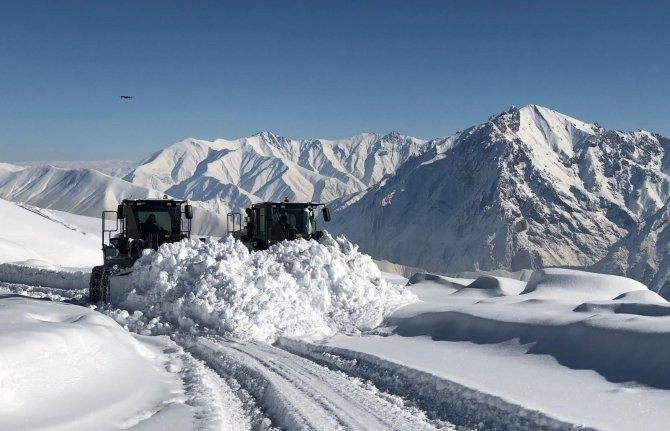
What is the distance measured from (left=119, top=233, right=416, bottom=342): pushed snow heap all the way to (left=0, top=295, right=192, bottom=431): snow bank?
399cm

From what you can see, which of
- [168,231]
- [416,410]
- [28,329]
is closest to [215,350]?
[28,329]

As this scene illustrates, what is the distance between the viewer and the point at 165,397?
32.8 feet

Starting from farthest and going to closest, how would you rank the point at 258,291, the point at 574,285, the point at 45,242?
the point at 45,242
the point at 574,285
the point at 258,291

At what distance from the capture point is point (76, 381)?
9.12m

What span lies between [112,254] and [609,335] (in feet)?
49.6

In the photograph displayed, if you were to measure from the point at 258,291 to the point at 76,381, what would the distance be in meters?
7.59

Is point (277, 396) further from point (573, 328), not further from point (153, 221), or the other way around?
point (153, 221)

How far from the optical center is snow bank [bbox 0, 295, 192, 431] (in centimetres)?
791

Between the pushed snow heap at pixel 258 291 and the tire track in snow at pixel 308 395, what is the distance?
2069 mm

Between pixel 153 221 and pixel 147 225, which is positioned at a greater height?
pixel 153 221

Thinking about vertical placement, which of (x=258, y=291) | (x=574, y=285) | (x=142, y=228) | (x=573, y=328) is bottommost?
(x=573, y=328)

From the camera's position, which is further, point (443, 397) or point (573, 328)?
point (573, 328)

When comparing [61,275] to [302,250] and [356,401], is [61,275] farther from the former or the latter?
[356,401]

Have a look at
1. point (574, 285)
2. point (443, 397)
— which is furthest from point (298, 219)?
point (443, 397)
